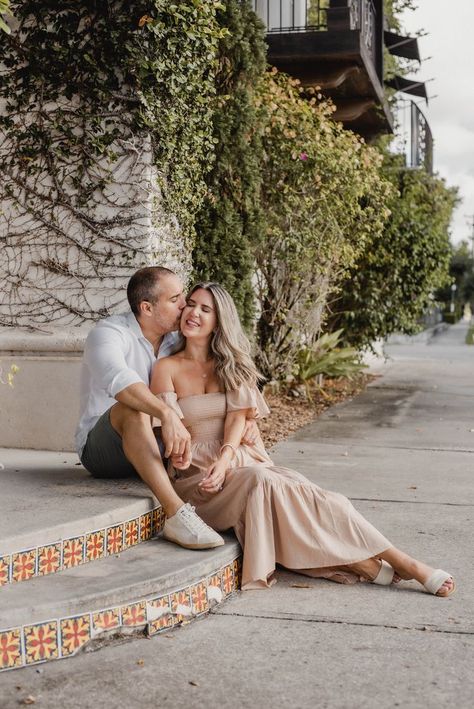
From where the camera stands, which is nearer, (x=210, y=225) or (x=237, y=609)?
(x=237, y=609)

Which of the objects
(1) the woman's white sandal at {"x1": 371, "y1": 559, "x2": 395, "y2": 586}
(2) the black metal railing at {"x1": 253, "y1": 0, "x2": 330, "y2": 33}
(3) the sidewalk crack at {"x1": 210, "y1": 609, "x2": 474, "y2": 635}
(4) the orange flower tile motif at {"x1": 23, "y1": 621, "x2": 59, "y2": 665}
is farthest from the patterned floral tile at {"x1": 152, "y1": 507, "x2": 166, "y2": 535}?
(2) the black metal railing at {"x1": 253, "y1": 0, "x2": 330, "y2": 33}

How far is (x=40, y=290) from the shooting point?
22.4 feet

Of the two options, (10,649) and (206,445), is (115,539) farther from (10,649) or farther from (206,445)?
(10,649)

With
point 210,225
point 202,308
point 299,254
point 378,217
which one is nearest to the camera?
point 202,308

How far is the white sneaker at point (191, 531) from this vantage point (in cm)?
414

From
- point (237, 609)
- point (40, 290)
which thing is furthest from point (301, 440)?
point (237, 609)

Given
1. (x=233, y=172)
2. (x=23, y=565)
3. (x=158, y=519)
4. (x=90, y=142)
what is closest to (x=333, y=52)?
(x=233, y=172)

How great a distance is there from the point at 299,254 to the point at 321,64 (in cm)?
305

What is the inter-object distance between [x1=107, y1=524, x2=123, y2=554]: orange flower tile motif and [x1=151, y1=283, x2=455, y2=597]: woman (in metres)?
0.42

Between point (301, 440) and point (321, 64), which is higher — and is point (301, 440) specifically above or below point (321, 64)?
below

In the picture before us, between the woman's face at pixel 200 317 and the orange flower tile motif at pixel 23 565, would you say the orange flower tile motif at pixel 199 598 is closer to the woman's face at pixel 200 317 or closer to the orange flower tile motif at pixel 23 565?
the orange flower tile motif at pixel 23 565

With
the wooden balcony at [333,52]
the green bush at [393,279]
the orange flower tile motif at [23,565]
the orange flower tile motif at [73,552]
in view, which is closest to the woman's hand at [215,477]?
the orange flower tile motif at [73,552]

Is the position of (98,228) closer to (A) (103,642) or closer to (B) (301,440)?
(B) (301,440)

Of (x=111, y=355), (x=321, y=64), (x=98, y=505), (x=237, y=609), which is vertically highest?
(x=321, y=64)
